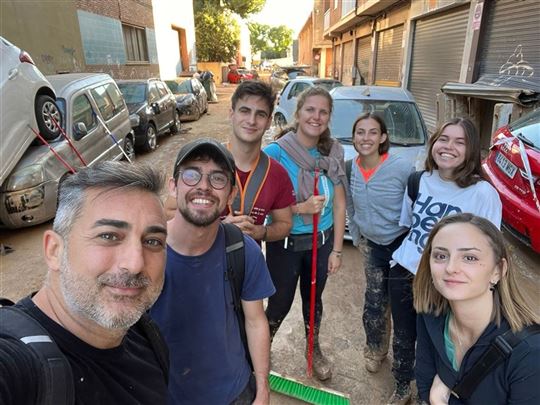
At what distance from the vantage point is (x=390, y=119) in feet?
17.6

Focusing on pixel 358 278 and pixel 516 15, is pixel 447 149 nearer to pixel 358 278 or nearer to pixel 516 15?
pixel 358 278

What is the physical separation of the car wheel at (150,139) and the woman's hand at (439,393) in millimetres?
8958

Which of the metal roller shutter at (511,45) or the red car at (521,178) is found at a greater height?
the metal roller shutter at (511,45)

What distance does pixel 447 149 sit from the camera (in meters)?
2.06

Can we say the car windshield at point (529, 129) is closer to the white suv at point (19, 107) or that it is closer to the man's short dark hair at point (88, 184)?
the man's short dark hair at point (88, 184)

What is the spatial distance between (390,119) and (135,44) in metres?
17.5

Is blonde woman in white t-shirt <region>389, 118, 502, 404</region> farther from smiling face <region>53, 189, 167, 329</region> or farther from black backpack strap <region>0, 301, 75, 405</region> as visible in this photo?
black backpack strap <region>0, 301, 75, 405</region>

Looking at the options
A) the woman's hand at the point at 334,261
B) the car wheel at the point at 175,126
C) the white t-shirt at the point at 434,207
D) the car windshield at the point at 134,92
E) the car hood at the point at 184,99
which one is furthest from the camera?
the car hood at the point at 184,99

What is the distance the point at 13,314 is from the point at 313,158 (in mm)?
1884

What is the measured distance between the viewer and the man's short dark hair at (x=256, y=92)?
217cm

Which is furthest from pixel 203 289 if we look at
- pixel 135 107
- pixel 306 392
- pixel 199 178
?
pixel 135 107

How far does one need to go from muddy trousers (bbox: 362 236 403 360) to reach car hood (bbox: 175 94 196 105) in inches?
499

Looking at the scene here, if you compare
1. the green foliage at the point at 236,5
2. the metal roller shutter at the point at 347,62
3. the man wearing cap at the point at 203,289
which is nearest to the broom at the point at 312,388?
the man wearing cap at the point at 203,289

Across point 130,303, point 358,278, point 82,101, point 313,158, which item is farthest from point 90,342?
point 82,101
